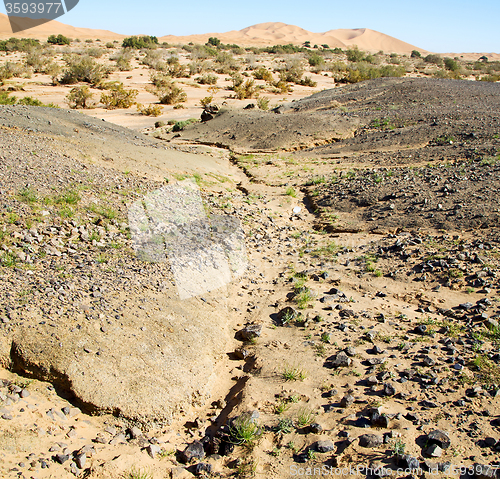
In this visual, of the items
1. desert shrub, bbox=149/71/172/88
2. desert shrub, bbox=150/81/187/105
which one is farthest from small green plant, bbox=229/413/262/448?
desert shrub, bbox=149/71/172/88

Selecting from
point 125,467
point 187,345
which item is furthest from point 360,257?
point 125,467

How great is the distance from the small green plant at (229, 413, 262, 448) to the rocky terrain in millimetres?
14

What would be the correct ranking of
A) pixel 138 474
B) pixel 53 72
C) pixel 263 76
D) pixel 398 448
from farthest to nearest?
pixel 263 76 < pixel 53 72 < pixel 398 448 < pixel 138 474

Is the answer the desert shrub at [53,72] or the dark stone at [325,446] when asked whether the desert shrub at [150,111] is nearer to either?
the desert shrub at [53,72]

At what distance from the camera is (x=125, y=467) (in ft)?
10.2

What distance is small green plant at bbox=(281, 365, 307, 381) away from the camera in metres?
4.08

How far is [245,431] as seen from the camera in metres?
3.40

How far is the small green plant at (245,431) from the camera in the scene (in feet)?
11.1

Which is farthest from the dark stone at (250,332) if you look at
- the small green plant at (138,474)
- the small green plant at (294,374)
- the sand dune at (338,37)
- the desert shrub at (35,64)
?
the sand dune at (338,37)

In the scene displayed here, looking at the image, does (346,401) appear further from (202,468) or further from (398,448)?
(202,468)

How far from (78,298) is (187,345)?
126 centimetres

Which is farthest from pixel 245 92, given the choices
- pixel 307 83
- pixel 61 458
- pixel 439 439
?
pixel 61 458

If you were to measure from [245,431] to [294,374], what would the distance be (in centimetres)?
89

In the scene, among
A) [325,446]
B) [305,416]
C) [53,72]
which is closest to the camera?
[325,446]
